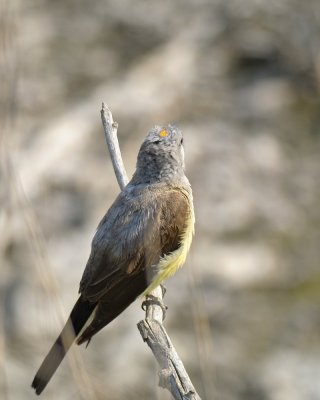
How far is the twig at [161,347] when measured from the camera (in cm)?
374

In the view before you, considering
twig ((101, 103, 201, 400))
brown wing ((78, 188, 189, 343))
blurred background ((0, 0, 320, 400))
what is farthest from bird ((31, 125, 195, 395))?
blurred background ((0, 0, 320, 400))

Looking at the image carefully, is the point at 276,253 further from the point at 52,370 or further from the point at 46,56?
the point at 52,370

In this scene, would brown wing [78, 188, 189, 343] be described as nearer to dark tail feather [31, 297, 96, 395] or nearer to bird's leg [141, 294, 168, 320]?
bird's leg [141, 294, 168, 320]

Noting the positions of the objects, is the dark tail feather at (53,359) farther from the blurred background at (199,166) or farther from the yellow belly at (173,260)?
the blurred background at (199,166)

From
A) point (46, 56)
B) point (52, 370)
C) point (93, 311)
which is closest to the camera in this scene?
point (52, 370)

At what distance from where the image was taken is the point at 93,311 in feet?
15.7

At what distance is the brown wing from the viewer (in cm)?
478

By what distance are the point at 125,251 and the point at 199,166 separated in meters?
5.46

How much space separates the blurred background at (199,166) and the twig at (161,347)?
2173 millimetres

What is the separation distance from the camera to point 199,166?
10219 mm

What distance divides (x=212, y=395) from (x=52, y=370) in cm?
116

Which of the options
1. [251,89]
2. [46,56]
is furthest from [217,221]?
[46,56]

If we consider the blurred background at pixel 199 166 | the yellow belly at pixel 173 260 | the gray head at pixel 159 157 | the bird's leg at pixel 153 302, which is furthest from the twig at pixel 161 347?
the blurred background at pixel 199 166

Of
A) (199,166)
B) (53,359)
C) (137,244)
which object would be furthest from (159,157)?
(199,166)
